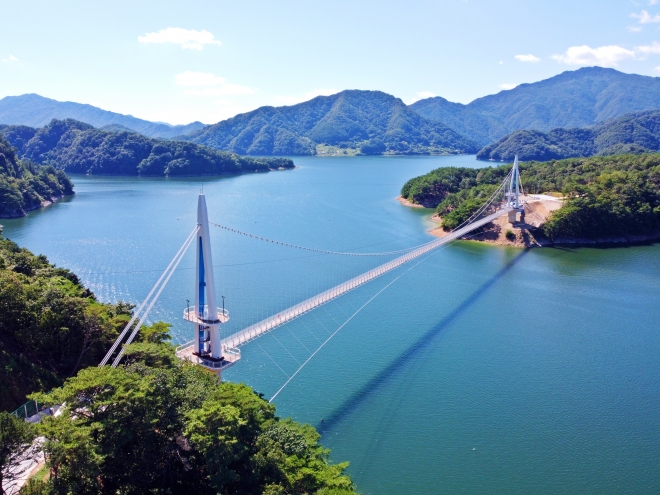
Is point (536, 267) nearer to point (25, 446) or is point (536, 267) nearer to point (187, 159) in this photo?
point (25, 446)

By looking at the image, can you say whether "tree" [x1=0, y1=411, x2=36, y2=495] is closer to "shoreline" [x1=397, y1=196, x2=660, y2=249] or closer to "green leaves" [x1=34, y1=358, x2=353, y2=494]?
"green leaves" [x1=34, y1=358, x2=353, y2=494]

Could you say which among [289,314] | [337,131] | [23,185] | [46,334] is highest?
[337,131]

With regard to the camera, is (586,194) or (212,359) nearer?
(212,359)

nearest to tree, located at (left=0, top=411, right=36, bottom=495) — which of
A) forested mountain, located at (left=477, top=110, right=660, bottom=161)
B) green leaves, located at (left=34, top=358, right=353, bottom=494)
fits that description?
green leaves, located at (left=34, top=358, right=353, bottom=494)

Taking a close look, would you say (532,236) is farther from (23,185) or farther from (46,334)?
(23,185)

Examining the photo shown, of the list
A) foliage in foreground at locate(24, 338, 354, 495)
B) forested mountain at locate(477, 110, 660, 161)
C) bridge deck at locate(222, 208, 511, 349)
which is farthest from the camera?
forested mountain at locate(477, 110, 660, 161)

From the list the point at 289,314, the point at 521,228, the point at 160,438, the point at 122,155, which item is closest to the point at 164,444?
the point at 160,438

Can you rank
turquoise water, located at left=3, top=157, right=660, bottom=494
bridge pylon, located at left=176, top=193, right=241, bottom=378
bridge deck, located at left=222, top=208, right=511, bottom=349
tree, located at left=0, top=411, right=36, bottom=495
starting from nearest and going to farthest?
Answer: tree, located at left=0, top=411, right=36, bottom=495 < turquoise water, located at left=3, top=157, right=660, bottom=494 < bridge pylon, located at left=176, top=193, right=241, bottom=378 < bridge deck, located at left=222, top=208, right=511, bottom=349

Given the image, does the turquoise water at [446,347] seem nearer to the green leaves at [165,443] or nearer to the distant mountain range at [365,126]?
the green leaves at [165,443]
